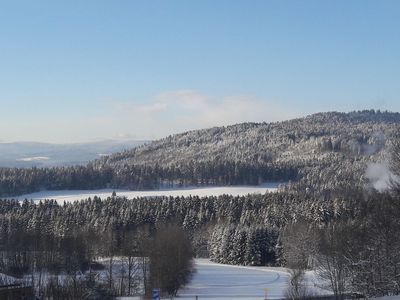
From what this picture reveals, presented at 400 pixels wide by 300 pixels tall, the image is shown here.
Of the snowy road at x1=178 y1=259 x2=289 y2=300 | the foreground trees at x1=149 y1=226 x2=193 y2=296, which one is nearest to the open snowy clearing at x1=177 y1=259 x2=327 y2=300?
the snowy road at x1=178 y1=259 x2=289 y2=300

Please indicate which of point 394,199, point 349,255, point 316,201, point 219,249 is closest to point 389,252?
point 349,255

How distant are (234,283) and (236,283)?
0.86 ft

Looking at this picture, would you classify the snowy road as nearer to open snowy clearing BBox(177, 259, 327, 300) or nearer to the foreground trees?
open snowy clearing BBox(177, 259, 327, 300)

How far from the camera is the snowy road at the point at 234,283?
63125 millimetres

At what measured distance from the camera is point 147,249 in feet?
225

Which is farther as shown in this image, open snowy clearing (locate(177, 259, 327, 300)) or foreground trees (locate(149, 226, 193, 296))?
open snowy clearing (locate(177, 259, 327, 300))

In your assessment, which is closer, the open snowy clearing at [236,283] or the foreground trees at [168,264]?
the foreground trees at [168,264]

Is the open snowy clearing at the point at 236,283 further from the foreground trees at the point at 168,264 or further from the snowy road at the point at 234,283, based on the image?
the foreground trees at the point at 168,264

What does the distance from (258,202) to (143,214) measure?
27.3m

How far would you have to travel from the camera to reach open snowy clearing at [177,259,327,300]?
6303 cm

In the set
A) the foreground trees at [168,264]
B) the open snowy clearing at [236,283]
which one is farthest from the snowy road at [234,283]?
the foreground trees at [168,264]

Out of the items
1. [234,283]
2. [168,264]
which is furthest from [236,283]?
[168,264]

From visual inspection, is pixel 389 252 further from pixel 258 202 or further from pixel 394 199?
pixel 258 202

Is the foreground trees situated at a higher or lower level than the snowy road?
higher
